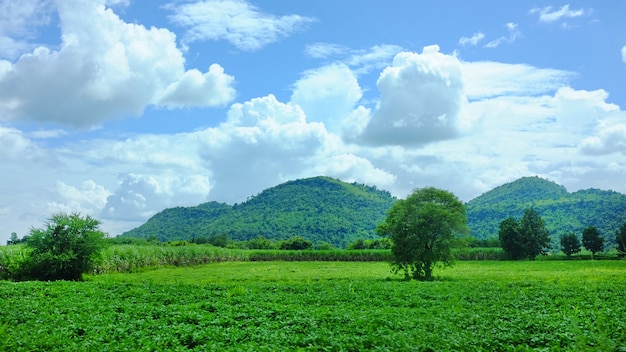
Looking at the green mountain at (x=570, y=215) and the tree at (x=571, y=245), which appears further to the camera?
the green mountain at (x=570, y=215)

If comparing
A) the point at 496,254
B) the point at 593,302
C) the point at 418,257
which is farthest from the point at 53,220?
the point at 496,254

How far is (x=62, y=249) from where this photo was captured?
143ft

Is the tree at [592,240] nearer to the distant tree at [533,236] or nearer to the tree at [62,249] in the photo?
the distant tree at [533,236]

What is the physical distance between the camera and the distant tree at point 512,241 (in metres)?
92.2

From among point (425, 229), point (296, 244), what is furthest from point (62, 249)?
point (296, 244)

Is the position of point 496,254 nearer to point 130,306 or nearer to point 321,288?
point 321,288

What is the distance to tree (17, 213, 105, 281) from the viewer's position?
4294 centimetres

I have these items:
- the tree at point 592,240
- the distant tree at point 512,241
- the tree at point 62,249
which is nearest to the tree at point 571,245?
the tree at point 592,240

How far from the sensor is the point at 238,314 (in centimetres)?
1723

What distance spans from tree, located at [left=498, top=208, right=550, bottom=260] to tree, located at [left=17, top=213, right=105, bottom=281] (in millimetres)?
75003

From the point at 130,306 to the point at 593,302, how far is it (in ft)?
62.8

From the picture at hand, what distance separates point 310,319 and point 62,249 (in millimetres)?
35717

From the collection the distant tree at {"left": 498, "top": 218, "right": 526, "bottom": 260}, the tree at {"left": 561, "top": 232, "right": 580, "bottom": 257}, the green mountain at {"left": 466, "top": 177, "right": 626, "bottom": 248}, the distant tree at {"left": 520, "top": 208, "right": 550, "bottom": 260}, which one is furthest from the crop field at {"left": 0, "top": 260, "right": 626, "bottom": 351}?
the green mountain at {"left": 466, "top": 177, "right": 626, "bottom": 248}

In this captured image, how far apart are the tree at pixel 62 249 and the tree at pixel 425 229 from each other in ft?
90.9
